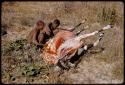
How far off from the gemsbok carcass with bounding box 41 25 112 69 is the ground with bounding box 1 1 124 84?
184 millimetres

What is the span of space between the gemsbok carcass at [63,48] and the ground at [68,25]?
0.60 ft

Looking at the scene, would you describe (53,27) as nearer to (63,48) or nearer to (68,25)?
(63,48)

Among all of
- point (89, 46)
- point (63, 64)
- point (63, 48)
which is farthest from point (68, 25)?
point (63, 64)

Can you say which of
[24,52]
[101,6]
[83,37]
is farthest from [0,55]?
[101,6]

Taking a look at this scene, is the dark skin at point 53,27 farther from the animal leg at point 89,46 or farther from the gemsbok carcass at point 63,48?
the animal leg at point 89,46

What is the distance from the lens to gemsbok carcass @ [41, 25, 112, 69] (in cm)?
930

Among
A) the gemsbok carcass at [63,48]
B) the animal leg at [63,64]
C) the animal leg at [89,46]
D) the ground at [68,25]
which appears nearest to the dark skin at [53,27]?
the gemsbok carcass at [63,48]

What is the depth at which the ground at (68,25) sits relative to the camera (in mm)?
9031

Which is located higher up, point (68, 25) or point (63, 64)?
point (68, 25)

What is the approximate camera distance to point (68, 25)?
1174 centimetres

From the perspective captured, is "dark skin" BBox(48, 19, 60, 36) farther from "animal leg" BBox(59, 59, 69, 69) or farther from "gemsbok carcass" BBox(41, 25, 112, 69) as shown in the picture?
"animal leg" BBox(59, 59, 69, 69)

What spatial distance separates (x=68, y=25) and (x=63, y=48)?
92.0 inches

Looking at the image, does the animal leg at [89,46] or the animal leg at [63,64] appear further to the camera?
the animal leg at [89,46]

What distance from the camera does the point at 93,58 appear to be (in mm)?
9688
